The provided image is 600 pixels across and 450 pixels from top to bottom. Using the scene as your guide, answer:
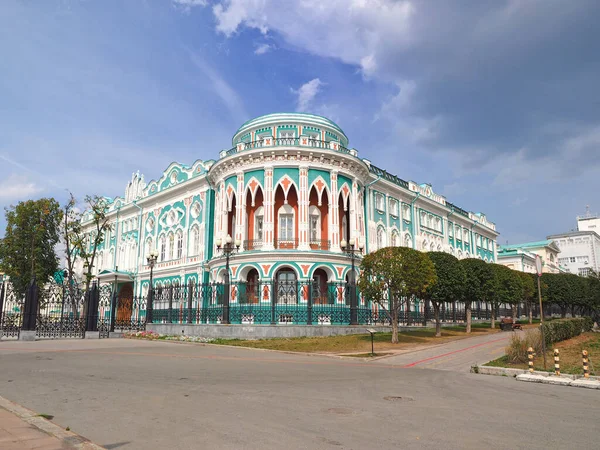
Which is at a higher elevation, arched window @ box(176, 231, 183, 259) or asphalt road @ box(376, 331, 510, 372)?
arched window @ box(176, 231, 183, 259)

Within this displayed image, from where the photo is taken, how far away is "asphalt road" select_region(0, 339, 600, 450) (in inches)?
215

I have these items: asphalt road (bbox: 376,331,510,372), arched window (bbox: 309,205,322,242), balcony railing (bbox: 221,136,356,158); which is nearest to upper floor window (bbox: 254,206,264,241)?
arched window (bbox: 309,205,322,242)

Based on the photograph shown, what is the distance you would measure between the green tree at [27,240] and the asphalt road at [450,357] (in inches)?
1275

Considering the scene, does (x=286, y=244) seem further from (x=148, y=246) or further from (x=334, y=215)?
(x=148, y=246)

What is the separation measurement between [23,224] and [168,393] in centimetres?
3705

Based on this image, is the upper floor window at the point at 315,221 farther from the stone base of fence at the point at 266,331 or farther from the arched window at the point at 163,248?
the arched window at the point at 163,248

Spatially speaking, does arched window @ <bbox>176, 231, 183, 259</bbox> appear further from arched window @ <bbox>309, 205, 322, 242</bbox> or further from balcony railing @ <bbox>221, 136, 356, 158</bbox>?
arched window @ <bbox>309, 205, 322, 242</bbox>

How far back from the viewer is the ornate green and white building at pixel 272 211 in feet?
91.8

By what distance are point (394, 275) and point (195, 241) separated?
759 inches

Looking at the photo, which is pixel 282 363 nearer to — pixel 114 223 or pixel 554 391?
pixel 554 391

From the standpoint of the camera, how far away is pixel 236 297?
26047 mm

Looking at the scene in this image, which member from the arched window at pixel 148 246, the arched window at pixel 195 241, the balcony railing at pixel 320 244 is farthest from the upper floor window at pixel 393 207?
the arched window at pixel 148 246

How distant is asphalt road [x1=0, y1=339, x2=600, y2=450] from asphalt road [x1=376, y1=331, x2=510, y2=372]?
201 cm

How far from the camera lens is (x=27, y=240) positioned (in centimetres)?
3872
